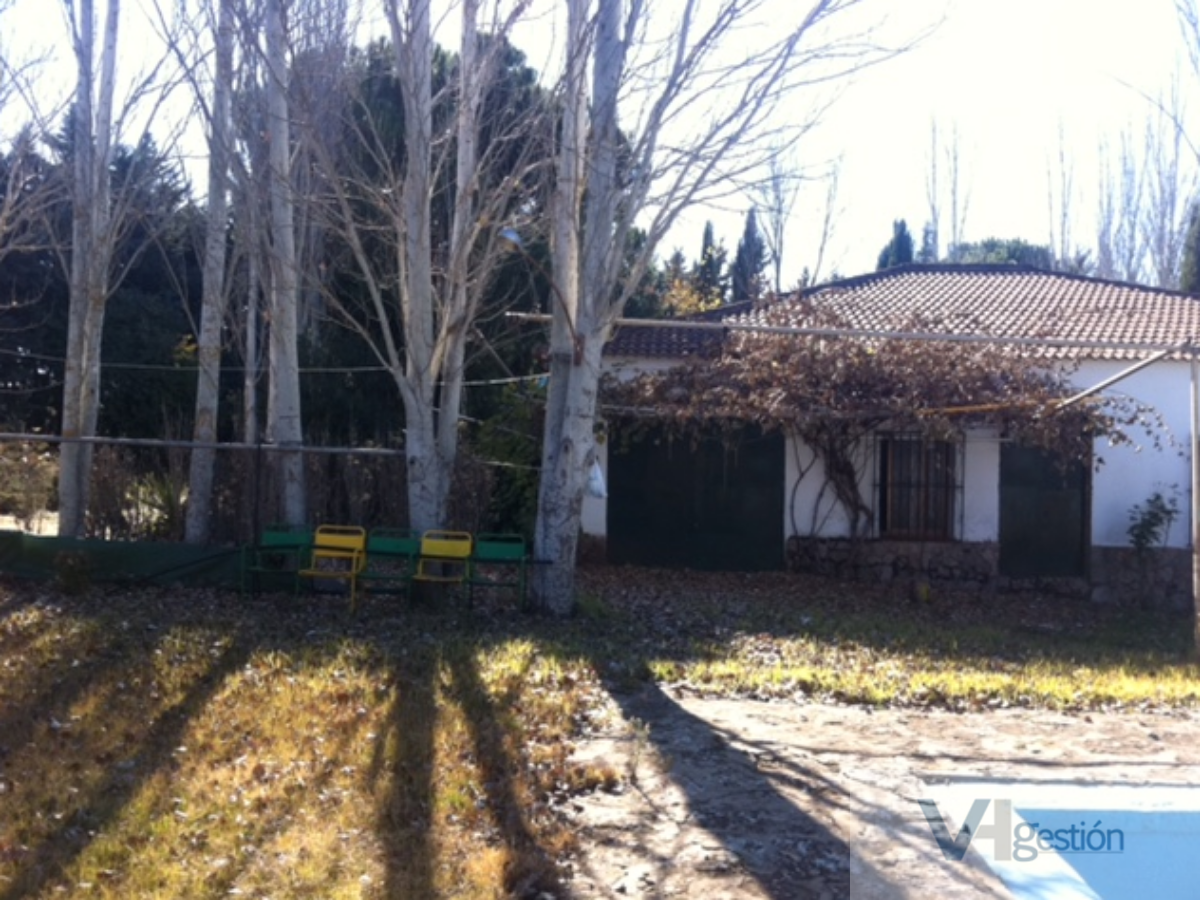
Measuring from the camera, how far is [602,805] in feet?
21.2

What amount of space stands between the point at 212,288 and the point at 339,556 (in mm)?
4788

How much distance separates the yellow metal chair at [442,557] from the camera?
41.4ft

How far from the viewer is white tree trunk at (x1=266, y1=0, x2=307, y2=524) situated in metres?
13.2

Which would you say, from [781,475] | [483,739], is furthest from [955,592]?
[483,739]

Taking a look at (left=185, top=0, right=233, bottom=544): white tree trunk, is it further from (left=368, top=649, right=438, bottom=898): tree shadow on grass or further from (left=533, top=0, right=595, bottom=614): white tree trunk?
(left=368, top=649, right=438, bottom=898): tree shadow on grass

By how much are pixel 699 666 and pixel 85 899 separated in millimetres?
5684

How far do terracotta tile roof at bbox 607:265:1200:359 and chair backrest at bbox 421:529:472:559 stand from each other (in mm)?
6799

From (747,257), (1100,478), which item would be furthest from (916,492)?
(747,257)

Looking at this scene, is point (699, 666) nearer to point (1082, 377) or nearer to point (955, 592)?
point (955, 592)

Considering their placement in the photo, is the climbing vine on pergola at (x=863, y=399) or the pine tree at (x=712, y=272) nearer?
the climbing vine on pergola at (x=863, y=399)

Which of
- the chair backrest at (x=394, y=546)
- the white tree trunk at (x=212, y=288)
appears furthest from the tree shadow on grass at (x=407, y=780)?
the white tree trunk at (x=212, y=288)

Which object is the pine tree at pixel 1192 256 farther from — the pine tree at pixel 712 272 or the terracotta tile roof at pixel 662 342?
the terracotta tile roof at pixel 662 342

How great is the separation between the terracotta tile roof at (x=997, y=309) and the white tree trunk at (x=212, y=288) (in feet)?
19.1

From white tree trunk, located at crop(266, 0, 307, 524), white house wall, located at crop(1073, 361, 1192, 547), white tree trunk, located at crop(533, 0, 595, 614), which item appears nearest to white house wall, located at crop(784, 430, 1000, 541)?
white house wall, located at crop(1073, 361, 1192, 547)
